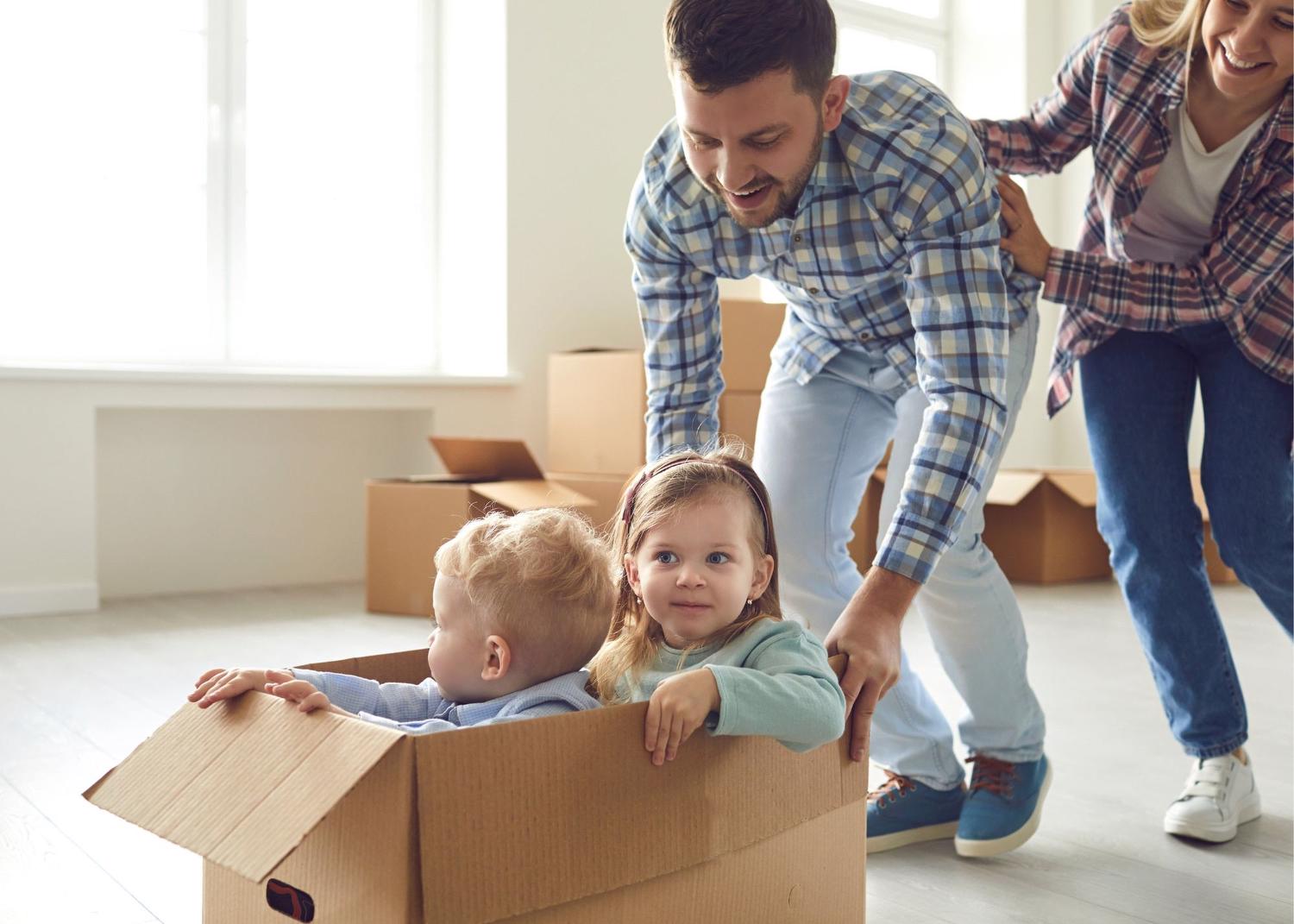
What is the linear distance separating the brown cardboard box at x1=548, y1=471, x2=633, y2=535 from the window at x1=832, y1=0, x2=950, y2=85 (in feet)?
7.62

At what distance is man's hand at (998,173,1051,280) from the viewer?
1578mm

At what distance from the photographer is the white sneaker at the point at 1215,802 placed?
5.43ft

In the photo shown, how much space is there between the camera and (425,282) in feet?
14.4

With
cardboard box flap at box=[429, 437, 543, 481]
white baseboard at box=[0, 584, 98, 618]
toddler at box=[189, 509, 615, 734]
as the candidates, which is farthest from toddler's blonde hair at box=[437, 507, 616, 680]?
white baseboard at box=[0, 584, 98, 618]

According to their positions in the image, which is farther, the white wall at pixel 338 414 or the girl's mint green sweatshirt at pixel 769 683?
the white wall at pixel 338 414

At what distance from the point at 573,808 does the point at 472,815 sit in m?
0.09

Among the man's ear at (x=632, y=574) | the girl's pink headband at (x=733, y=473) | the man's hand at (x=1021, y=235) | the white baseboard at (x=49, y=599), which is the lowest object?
the white baseboard at (x=49, y=599)

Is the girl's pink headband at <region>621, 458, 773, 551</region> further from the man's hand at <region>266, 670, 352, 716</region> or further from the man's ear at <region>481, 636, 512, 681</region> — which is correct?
the man's hand at <region>266, 670, 352, 716</region>

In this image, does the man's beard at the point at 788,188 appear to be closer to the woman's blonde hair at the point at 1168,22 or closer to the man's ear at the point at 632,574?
the man's ear at the point at 632,574

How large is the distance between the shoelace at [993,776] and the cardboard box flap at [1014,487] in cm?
244

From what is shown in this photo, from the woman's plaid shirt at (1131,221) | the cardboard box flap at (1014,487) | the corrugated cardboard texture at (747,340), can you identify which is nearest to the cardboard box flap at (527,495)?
the corrugated cardboard texture at (747,340)

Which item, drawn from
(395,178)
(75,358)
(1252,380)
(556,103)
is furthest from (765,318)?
(1252,380)

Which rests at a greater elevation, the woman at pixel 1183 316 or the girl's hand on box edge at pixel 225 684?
the woman at pixel 1183 316

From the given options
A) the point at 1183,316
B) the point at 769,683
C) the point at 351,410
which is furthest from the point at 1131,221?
the point at 351,410
